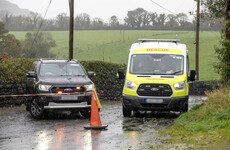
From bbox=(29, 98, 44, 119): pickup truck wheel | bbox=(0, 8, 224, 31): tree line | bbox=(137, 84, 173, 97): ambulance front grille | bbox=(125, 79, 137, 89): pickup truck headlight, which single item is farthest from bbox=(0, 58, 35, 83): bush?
bbox=(0, 8, 224, 31): tree line

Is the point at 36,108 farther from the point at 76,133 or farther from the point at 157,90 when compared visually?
the point at 157,90

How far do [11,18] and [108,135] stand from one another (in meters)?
115

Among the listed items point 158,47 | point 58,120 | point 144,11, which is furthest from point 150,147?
point 144,11

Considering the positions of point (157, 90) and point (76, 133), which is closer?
point (76, 133)

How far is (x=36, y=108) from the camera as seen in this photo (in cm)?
1441

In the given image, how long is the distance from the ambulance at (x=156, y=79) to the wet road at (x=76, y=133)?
54 cm

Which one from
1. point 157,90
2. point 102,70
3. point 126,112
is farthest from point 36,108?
point 102,70

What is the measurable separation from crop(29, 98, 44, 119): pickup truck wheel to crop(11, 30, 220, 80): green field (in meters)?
51.8

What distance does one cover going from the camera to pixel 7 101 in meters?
19.4

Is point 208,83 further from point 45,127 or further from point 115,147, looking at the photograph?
point 115,147

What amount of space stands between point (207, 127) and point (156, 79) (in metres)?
3.94

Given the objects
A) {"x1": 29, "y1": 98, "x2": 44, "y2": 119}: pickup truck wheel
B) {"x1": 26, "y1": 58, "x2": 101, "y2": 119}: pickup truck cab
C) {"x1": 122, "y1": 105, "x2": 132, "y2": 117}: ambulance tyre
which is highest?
{"x1": 26, "y1": 58, "x2": 101, "y2": 119}: pickup truck cab

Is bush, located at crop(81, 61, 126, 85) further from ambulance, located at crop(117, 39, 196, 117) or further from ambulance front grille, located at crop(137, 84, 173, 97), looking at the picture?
ambulance front grille, located at crop(137, 84, 173, 97)

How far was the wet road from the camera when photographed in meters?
9.35
